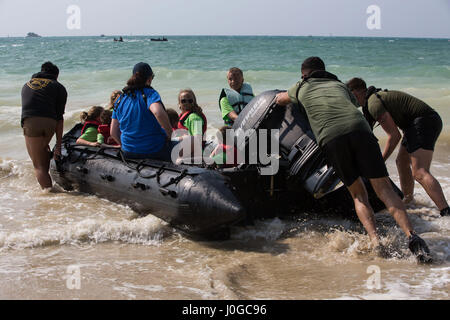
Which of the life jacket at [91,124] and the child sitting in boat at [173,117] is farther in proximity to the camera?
the life jacket at [91,124]

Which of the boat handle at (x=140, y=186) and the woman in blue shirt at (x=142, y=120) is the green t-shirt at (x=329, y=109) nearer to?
the woman in blue shirt at (x=142, y=120)

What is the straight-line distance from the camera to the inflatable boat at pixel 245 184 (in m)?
4.36

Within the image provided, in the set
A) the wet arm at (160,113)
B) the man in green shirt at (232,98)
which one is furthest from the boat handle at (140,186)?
the man in green shirt at (232,98)

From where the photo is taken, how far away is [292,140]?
4.73 meters

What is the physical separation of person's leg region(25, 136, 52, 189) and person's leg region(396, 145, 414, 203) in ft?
13.8

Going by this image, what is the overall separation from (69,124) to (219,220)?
28.4 ft

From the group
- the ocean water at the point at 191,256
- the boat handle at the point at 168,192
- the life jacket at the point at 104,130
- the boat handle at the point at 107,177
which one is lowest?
the ocean water at the point at 191,256

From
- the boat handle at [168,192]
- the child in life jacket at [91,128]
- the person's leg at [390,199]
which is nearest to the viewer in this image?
the person's leg at [390,199]

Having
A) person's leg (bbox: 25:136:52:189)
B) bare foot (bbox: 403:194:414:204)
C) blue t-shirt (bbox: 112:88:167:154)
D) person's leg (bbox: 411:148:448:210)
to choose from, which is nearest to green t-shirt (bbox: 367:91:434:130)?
person's leg (bbox: 411:148:448:210)

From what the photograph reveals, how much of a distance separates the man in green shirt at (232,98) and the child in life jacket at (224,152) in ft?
1.86

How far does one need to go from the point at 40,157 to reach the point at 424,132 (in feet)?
14.8

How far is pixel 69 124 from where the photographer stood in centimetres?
1200
